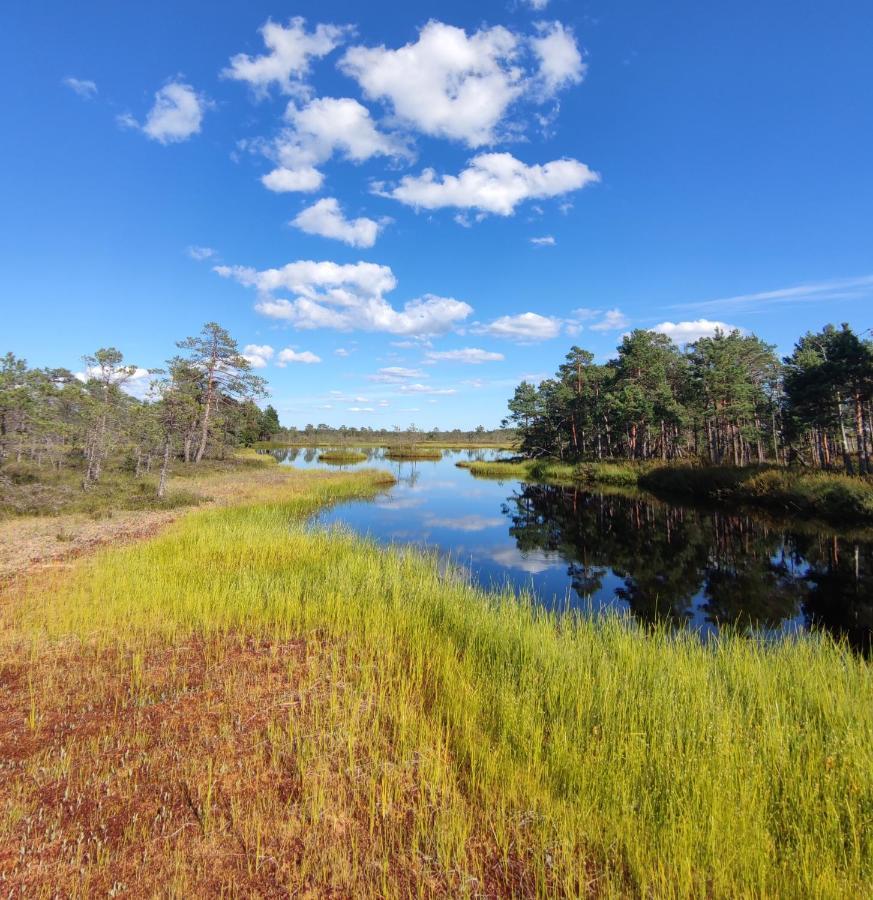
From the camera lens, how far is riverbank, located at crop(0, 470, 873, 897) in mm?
2955

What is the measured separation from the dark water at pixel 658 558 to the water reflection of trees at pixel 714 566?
40 millimetres

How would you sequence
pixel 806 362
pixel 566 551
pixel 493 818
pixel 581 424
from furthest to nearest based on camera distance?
pixel 581 424, pixel 806 362, pixel 566 551, pixel 493 818

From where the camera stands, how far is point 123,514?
1823 centimetres

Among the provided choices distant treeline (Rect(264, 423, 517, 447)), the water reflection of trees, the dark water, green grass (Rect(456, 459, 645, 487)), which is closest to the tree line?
the dark water

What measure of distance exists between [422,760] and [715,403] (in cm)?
4284

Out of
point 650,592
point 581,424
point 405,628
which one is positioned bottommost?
point 650,592

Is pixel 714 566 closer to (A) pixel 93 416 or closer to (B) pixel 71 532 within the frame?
(B) pixel 71 532

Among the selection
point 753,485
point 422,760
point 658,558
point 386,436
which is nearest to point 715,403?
point 753,485

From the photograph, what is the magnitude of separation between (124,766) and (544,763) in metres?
3.93

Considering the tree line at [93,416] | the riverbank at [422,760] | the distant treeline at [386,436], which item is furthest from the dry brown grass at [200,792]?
the distant treeline at [386,436]

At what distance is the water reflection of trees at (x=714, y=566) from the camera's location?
10.8m

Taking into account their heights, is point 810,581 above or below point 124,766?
below

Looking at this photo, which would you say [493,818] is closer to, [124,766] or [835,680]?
[124,766]

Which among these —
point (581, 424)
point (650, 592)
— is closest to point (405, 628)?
point (650, 592)
